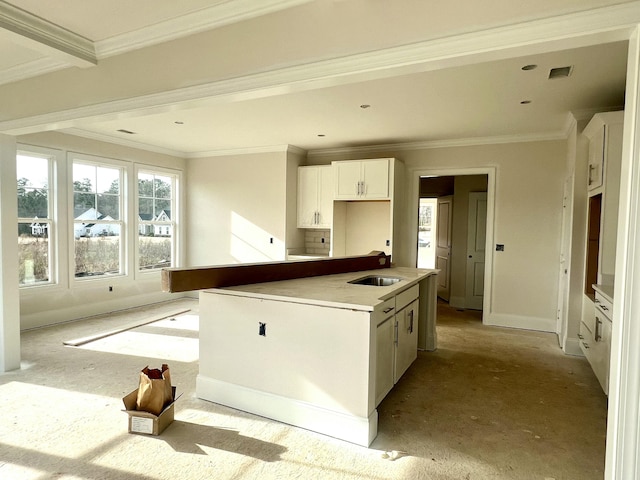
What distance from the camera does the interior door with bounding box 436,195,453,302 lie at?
6.71 metres

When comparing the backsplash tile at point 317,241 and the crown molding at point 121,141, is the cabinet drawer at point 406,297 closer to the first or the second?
the backsplash tile at point 317,241

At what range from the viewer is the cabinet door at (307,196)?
6.21 metres

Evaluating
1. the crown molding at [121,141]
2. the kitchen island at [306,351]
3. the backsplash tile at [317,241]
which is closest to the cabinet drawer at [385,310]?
the kitchen island at [306,351]

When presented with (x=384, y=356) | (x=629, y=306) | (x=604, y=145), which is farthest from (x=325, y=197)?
(x=629, y=306)

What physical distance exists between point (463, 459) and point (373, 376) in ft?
2.26

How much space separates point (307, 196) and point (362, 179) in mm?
1094

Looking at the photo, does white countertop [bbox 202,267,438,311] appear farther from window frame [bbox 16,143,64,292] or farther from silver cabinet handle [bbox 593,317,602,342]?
window frame [bbox 16,143,64,292]

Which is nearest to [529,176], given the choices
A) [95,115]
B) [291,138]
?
[291,138]

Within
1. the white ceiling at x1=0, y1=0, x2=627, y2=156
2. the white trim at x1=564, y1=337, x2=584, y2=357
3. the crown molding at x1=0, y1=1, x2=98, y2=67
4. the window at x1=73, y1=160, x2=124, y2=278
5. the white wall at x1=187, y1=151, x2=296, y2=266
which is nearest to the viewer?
the white ceiling at x1=0, y1=0, x2=627, y2=156

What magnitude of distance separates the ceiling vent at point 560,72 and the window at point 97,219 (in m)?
5.76

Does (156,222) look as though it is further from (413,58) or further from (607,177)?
(607,177)

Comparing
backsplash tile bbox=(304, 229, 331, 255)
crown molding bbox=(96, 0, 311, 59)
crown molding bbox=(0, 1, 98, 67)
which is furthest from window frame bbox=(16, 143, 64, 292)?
backsplash tile bbox=(304, 229, 331, 255)

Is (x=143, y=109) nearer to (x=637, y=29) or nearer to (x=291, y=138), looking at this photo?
(x=637, y=29)

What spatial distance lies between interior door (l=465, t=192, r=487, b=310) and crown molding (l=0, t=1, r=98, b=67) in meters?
5.65
